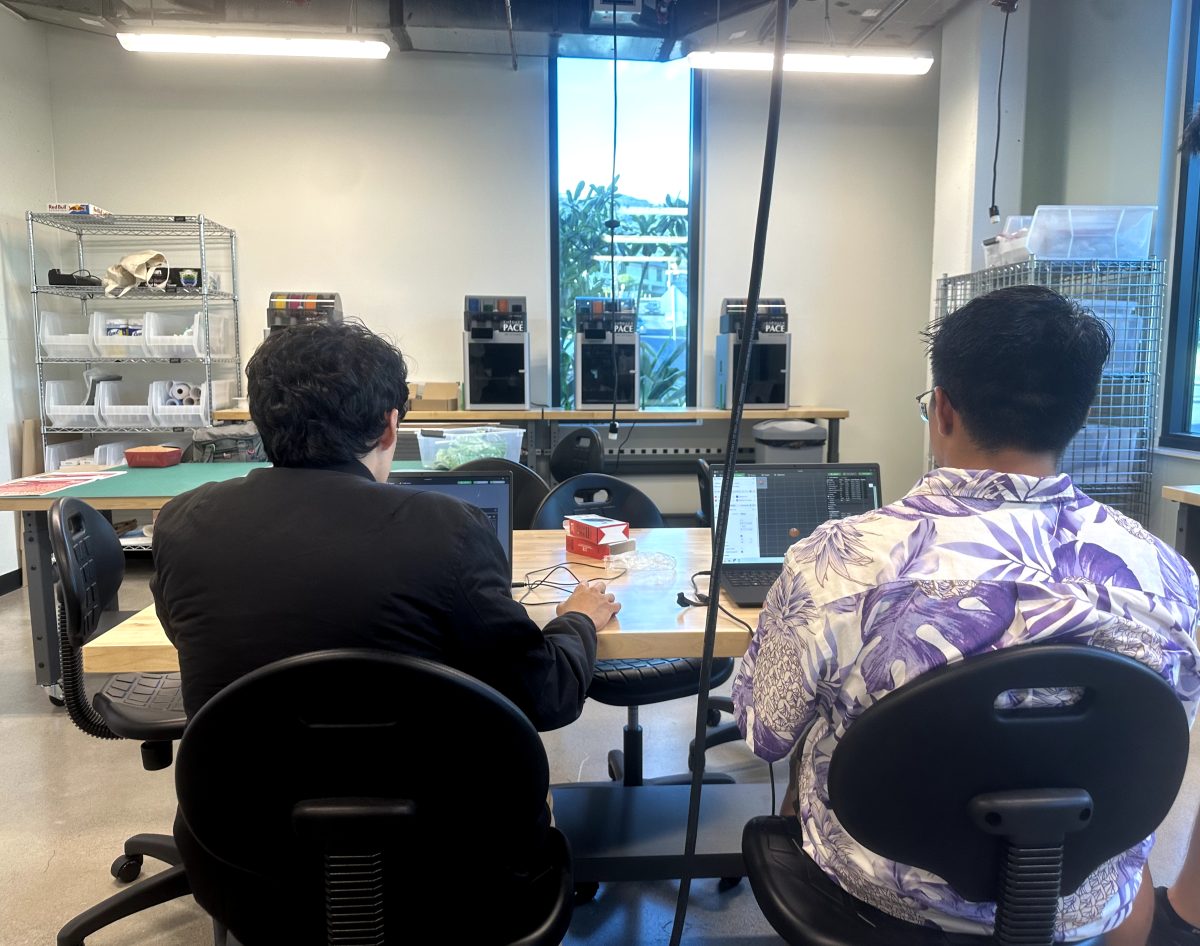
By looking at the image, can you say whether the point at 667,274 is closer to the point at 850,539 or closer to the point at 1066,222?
the point at 1066,222

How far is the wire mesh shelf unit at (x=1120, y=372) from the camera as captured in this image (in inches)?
132

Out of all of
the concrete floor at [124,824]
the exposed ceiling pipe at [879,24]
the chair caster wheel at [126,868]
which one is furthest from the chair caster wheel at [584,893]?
the exposed ceiling pipe at [879,24]

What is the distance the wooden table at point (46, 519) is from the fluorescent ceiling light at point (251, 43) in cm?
224

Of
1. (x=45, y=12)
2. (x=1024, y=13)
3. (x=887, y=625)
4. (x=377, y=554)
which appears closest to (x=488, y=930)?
(x=377, y=554)

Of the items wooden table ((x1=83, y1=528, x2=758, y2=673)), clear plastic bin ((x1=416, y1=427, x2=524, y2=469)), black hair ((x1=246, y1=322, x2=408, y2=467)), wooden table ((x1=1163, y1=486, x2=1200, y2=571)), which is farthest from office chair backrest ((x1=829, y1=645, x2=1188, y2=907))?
wooden table ((x1=1163, y1=486, x2=1200, y2=571))

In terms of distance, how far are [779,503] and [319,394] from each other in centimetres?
94

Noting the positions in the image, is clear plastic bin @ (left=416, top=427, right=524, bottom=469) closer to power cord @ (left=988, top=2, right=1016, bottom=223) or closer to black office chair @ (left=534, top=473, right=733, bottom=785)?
black office chair @ (left=534, top=473, right=733, bottom=785)

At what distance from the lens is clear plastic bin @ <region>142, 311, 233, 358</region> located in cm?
429

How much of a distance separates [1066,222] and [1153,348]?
0.68m

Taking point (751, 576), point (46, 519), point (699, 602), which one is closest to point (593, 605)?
point (699, 602)

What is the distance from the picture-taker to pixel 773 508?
158 centimetres

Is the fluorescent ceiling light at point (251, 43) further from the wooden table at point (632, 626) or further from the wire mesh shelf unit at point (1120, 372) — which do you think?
the wire mesh shelf unit at point (1120, 372)

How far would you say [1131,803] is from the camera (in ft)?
2.51

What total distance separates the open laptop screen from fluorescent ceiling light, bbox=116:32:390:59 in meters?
3.27
